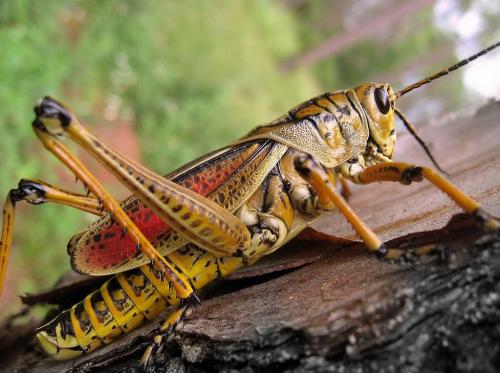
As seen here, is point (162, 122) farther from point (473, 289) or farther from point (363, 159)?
point (473, 289)

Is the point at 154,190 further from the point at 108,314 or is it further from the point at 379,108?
the point at 379,108

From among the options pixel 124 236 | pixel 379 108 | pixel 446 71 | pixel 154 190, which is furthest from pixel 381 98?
pixel 124 236

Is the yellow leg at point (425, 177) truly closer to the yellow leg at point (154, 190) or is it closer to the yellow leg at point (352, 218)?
the yellow leg at point (352, 218)

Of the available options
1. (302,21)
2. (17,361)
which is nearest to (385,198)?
(17,361)

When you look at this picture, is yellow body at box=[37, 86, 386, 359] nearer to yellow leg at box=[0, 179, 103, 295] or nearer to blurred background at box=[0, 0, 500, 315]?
yellow leg at box=[0, 179, 103, 295]

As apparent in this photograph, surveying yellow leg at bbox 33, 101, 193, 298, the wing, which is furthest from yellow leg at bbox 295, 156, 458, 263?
yellow leg at bbox 33, 101, 193, 298

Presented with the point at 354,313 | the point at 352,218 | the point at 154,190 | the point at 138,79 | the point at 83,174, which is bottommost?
the point at 354,313
